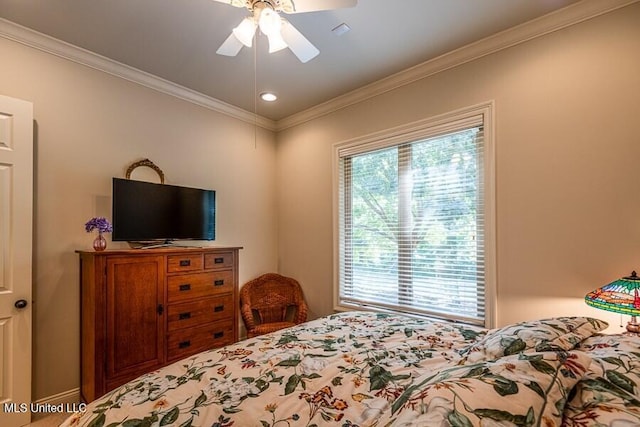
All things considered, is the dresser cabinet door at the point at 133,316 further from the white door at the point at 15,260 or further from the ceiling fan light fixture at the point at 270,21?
the ceiling fan light fixture at the point at 270,21

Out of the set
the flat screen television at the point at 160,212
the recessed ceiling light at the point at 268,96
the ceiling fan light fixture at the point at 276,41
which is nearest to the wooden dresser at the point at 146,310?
the flat screen television at the point at 160,212

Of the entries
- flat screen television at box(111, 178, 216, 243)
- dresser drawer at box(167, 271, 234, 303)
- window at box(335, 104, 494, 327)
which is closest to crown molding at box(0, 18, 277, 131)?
flat screen television at box(111, 178, 216, 243)

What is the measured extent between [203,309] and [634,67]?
3.56 m

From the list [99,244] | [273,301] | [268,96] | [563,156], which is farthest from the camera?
[273,301]

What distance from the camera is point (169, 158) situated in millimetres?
3047

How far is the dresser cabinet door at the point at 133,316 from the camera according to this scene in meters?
2.27

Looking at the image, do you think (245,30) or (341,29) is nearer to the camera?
(245,30)

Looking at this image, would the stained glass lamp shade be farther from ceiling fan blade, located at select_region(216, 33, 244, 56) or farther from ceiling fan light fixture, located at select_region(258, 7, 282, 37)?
ceiling fan blade, located at select_region(216, 33, 244, 56)

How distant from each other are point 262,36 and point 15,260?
7.69 feet

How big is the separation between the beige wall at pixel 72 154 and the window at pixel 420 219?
1706 mm

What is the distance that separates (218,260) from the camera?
9.68 feet

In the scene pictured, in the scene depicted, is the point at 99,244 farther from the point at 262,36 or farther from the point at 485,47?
the point at 485,47

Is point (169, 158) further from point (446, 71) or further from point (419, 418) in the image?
point (419, 418)

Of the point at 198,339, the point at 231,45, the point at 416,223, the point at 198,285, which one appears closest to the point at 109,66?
the point at 231,45
